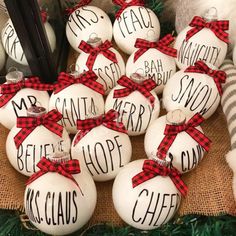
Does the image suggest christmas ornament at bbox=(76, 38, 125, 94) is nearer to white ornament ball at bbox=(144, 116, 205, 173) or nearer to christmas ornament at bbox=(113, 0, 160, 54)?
christmas ornament at bbox=(113, 0, 160, 54)

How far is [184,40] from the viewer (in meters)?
0.91

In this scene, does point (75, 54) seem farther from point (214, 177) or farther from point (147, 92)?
point (214, 177)

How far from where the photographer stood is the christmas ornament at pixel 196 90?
79 centimetres

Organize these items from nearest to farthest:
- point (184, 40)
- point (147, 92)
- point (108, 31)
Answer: point (147, 92) → point (184, 40) → point (108, 31)

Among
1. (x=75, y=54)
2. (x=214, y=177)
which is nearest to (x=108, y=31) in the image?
(x=75, y=54)

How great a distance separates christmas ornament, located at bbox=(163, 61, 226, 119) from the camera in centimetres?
79

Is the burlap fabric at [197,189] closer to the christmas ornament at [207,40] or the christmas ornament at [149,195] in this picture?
the christmas ornament at [149,195]

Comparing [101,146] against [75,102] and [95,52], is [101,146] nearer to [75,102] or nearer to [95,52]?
[75,102]

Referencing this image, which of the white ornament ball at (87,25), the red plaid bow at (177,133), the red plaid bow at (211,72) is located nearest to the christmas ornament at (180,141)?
the red plaid bow at (177,133)

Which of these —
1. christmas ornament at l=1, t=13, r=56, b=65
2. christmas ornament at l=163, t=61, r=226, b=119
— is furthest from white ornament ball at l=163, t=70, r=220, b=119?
christmas ornament at l=1, t=13, r=56, b=65

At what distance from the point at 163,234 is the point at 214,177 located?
15 centimetres

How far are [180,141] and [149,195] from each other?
134 millimetres

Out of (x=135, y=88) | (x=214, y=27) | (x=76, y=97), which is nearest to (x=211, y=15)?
(x=214, y=27)

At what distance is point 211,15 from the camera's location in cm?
88
